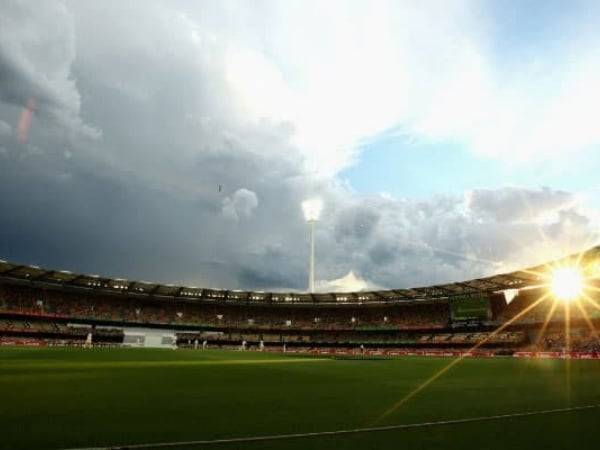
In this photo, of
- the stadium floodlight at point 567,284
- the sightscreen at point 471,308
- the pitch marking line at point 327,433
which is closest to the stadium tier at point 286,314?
the sightscreen at point 471,308

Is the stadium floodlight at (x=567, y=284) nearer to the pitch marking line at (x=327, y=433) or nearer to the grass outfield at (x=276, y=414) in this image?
the grass outfield at (x=276, y=414)

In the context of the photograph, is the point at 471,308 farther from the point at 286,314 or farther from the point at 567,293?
the point at 286,314

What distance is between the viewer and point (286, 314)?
3654 inches

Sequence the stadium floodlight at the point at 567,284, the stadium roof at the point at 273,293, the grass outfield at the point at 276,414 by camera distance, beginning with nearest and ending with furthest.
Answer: the grass outfield at the point at 276,414 → the stadium floodlight at the point at 567,284 → the stadium roof at the point at 273,293

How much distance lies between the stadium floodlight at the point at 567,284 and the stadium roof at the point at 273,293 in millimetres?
2253

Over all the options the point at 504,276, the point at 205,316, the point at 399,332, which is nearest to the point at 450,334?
the point at 399,332

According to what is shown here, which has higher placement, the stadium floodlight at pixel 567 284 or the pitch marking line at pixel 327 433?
the stadium floodlight at pixel 567 284

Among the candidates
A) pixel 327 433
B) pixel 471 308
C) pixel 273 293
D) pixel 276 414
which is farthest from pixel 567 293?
pixel 327 433

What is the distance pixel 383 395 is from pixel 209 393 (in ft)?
17.8

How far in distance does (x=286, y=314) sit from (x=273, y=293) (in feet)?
26.8

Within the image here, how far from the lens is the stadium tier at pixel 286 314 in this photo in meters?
63.9

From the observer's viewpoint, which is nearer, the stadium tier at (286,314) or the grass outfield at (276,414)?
the grass outfield at (276,414)

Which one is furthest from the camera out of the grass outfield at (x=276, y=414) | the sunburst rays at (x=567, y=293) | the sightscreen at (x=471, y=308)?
the sightscreen at (x=471, y=308)

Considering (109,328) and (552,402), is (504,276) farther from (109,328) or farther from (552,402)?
(109,328)
